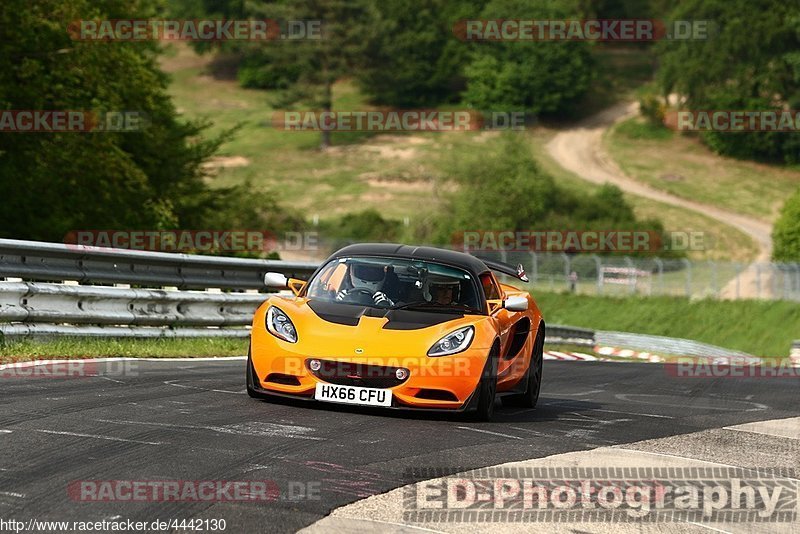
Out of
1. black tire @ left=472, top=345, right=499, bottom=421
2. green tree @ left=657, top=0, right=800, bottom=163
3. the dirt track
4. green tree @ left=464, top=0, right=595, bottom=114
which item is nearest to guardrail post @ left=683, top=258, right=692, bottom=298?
the dirt track

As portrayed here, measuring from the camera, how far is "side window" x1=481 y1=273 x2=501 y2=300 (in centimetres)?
1156

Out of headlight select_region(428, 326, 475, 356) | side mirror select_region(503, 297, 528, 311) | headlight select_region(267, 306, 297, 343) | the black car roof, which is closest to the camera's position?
headlight select_region(428, 326, 475, 356)

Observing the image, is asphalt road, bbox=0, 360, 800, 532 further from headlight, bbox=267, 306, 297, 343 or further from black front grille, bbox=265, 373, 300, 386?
headlight, bbox=267, 306, 297, 343

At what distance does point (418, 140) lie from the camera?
117 meters

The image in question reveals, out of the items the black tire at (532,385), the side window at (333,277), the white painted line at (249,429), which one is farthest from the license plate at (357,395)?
the black tire at (532,385)

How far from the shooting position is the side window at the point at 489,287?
11559mm

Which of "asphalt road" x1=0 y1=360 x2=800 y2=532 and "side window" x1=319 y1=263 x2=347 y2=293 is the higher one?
"side window" x1=319 y1=263 x2=347 y2=293

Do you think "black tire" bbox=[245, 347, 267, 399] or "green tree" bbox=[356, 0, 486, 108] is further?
"green tree" bbox=[356, 0, 486, 108]

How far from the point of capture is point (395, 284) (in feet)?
36.0

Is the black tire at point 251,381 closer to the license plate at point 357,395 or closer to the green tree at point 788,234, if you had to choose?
the license plate at point 357,395

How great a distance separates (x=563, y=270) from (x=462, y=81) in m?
82.6

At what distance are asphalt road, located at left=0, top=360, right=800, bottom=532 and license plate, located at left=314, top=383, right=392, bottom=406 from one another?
0.47 ft

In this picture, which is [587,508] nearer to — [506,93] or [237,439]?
[237,439]

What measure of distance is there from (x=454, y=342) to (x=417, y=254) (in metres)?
1.42
